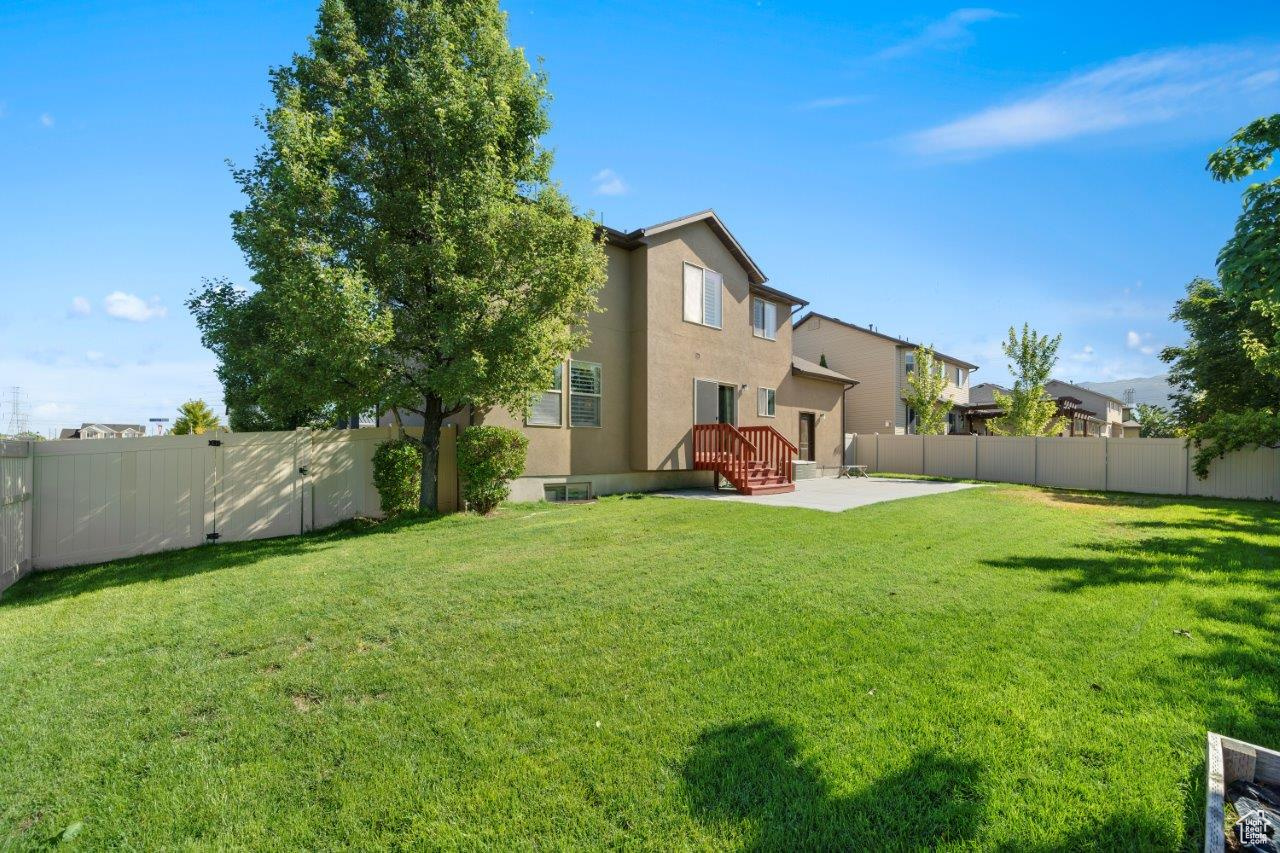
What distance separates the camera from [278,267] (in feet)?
26.3

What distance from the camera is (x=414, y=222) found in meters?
9.28

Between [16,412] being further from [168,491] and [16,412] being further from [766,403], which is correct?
[766,403]

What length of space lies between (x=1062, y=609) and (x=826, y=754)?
3450 mm

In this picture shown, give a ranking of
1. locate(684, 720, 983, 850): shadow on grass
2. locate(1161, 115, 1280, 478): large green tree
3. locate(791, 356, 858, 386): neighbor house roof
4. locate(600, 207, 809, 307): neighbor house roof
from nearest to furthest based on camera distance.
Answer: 1. locate(684, 720, 983, 850): shadow on grass
2. locate(1161, 115, 1280, 478): large green tree
3. locate(600, 207, 809, 307): neighbor house roof
4. locate(791, 356, 858, 386): neighbor house roof

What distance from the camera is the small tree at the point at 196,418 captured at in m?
28.5

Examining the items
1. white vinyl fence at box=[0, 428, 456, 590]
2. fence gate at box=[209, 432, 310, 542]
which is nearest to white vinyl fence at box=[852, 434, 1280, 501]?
white vinyl fence at box=[0, 428, 456, 590]

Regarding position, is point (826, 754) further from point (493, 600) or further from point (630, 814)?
point (493, 600)

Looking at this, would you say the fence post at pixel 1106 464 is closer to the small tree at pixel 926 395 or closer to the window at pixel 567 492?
the small tree at pixel 926 395

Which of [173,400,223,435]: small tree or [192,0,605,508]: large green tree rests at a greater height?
[192,0,605,508]: large green tree

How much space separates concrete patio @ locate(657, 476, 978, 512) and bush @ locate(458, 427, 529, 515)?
14.4 ft

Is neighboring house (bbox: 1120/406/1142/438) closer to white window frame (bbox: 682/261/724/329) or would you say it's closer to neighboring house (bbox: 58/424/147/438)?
white window frame (bbox: 682/261/724/329)

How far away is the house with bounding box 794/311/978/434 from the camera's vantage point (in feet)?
90.5

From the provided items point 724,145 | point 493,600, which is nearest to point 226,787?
point 493,600

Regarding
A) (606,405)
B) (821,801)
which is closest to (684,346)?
(606,405)
